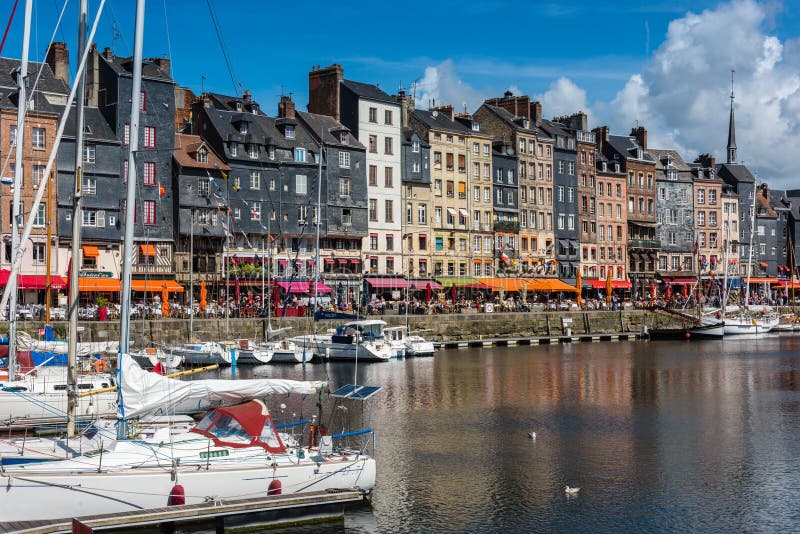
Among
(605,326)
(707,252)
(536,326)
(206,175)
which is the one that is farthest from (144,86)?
(707,252)

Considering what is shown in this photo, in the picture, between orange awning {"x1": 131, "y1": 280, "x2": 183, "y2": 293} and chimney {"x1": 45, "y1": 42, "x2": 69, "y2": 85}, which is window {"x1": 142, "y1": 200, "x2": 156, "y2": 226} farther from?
chimney {"x1": 45, "y1": 42, "x2": 69, "y2": 85}

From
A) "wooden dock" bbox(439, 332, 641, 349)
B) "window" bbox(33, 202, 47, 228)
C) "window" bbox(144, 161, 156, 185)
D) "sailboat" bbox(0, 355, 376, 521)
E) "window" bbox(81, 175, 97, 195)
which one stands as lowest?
"sailboat" bbox(0, 355, 376, 521)

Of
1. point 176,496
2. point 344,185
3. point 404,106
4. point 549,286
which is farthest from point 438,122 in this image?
point 176,496

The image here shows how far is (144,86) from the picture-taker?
74.4 meters

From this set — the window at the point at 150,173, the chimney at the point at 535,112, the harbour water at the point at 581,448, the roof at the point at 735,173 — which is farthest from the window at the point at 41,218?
the roof at the point at 735,173

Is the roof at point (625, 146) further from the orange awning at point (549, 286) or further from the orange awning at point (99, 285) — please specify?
the orange awning at point (99, 285)

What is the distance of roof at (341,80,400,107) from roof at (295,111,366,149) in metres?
3.34

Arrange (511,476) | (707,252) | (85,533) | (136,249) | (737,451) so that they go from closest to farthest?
(85,533), (511,476), (737,451), (136,249), (707,252)

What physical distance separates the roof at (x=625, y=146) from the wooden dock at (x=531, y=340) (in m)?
31.7

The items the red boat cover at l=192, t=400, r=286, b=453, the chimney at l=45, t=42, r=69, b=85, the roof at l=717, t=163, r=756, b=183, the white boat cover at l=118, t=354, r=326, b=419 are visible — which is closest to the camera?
the red boat cover at l=192, t=400, r=286, b=453

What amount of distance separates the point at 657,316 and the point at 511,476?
69.4 m

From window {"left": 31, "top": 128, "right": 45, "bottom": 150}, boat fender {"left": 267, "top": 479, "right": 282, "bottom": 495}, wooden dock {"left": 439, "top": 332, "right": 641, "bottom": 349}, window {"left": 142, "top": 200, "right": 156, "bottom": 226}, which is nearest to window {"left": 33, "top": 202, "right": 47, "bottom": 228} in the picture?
window {"left": 31, "top": 128, "right": 45, "bottom": 150}

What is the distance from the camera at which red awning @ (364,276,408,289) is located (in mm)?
84750

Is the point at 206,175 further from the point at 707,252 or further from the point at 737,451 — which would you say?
the point at 707,252
